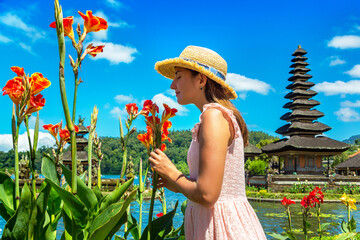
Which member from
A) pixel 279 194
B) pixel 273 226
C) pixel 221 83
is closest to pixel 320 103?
pixel 279 194

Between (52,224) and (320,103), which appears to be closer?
(52,224)

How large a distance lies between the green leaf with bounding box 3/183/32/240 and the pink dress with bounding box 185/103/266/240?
712 millimetres

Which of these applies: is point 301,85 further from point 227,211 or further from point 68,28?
point 68,28

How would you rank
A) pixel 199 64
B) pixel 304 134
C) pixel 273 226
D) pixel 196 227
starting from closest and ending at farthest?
pixel 196 227 → pixel 199 64 → pixel 273 226 → pixel 304 134

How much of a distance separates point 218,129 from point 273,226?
32.0ft

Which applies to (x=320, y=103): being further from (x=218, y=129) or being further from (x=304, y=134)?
(x=218, y=129)

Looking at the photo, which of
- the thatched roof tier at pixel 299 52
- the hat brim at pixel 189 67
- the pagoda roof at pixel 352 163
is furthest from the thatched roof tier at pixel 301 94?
the hat brim at pixel 189 67

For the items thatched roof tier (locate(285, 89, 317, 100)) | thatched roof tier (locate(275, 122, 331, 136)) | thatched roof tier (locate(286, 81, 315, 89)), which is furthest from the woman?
thatched roof tier (locate(286, 81, 315, 89))

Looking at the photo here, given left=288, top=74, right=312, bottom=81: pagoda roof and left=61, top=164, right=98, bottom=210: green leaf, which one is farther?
left=288, top=74, right=312, bottom=81: pagoda roof

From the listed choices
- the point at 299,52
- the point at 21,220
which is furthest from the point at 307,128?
the point at 21,220

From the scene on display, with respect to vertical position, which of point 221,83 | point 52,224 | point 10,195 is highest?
point 221,83

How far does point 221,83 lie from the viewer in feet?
5.89

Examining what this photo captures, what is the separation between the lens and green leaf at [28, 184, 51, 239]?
152 cm

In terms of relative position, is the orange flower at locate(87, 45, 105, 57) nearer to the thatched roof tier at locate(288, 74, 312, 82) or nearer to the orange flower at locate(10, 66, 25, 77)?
the orange flower at locate(10, 66, 25, 77)
